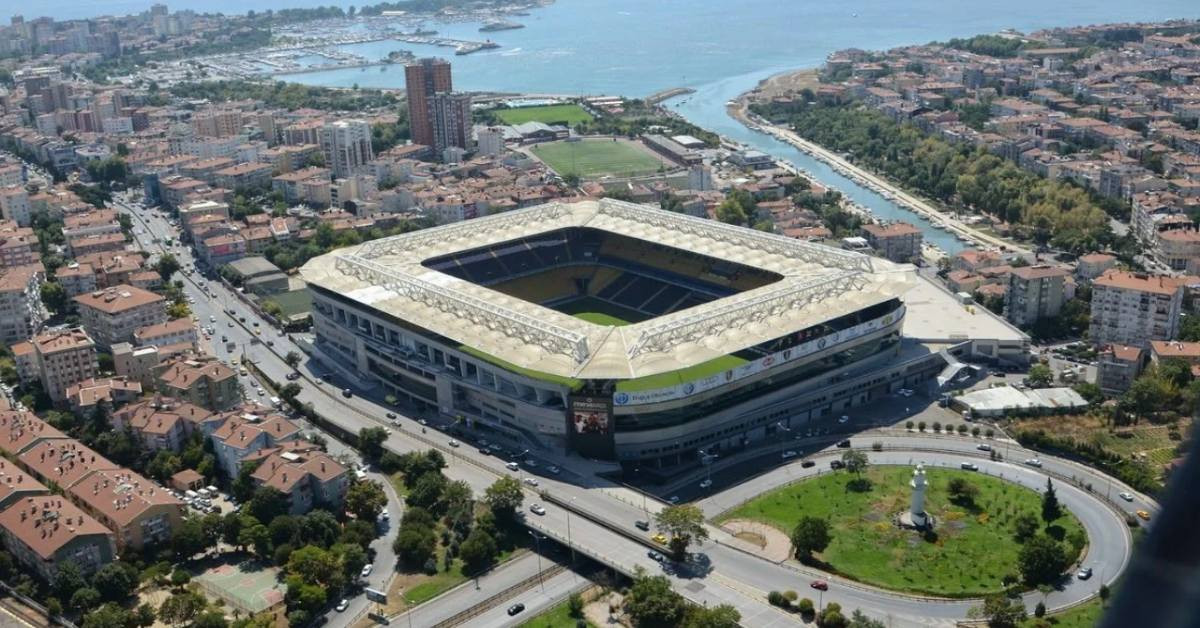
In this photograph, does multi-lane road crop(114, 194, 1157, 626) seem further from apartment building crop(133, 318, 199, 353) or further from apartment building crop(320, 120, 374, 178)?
apartment building crop(320, 120, 374, 178)

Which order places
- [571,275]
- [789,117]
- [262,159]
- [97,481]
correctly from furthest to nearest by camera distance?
1. [789,117]
2. [262,159]
3. [571,275]
4. [97,481]

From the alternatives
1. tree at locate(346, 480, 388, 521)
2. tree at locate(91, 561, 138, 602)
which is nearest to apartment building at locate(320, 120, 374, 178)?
tree at locate(346, 480, 388, 521)

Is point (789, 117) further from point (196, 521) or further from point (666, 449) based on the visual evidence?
point (196, 521)

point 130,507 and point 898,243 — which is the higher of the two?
point 898,243

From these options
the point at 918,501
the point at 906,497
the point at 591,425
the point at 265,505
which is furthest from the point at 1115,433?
the point at 265,505

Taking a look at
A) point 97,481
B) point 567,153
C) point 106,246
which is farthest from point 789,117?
point 97,481

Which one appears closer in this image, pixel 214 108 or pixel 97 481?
pixel 97 481

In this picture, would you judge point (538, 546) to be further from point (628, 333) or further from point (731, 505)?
point (628, 333)
